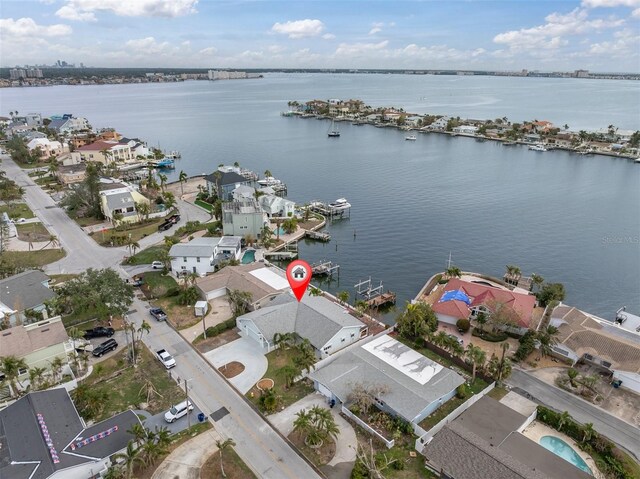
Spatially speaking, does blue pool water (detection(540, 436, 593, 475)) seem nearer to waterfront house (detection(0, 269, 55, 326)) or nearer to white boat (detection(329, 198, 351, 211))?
waterfront house (detection(0, 269, 55, 326))

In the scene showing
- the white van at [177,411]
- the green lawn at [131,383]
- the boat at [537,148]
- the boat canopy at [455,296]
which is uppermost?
the boat at [537,148]

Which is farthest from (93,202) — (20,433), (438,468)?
(438,468)

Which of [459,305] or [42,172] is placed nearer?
[459,305]

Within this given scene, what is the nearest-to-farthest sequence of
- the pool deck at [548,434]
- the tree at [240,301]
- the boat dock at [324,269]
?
the pool deck at [548,434] → the tree at [240,301] → the boat dock at [324,269]

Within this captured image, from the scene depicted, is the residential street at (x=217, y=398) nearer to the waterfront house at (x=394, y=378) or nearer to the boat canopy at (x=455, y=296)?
the waterfront house at (x=394, y=378)

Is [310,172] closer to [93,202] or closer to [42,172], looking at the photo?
[93,202]

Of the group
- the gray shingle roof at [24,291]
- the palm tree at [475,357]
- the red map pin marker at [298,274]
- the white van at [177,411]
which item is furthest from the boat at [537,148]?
the gray shingle roof at [24,291]
